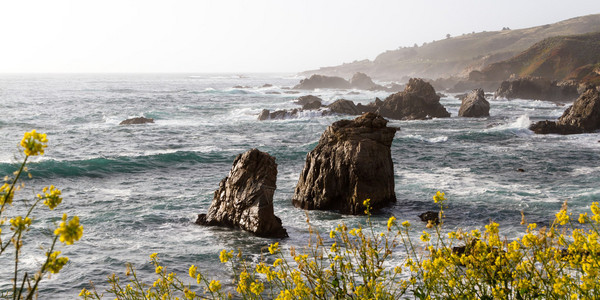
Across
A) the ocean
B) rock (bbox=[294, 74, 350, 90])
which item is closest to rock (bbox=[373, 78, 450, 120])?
the ocean

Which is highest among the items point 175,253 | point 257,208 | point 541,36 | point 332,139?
point 541,36

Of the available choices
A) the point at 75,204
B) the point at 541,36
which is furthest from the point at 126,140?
the point at 541,36

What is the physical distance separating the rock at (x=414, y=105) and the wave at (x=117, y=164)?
2758cm

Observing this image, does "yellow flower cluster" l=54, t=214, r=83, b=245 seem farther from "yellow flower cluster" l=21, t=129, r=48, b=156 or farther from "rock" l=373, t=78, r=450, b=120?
"rock" l=373, t=78, r=450, b=120

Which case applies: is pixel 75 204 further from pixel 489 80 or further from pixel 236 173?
pixel 489 80

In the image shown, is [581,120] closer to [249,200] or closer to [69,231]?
[249,200]

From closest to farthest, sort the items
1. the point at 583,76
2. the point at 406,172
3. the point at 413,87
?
1. the point at 406,172
2. the point at 413,87
3. the point at 583,76

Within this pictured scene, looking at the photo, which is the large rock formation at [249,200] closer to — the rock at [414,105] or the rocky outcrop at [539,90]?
the rock at [414,105]

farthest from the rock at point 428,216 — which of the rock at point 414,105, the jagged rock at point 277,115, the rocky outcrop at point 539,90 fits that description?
the rocky outcrop at point 539,90

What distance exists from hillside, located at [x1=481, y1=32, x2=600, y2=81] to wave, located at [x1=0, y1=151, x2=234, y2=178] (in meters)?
68.5

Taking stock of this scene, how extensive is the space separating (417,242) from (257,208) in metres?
5.53

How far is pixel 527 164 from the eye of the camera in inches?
1101

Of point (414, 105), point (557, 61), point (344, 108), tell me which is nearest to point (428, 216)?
point (414, 105)

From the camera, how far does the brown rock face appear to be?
19.0 m
